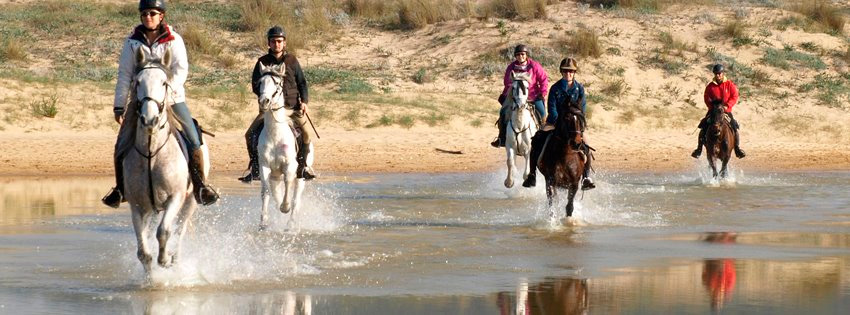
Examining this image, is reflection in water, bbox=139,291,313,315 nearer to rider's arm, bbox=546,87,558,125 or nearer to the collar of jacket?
the collar of jacket

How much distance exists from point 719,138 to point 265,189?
374 inches

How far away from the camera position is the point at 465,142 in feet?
88.8

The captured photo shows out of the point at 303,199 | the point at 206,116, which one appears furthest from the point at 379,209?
the point at 206,116

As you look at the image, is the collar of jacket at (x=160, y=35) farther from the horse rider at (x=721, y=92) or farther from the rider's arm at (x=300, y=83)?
the horse rider at (x=721, y=92)

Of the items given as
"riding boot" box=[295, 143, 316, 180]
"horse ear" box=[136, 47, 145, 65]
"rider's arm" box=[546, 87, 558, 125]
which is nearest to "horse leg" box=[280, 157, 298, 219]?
"riding boot" box=[295, 143, 316, 180]

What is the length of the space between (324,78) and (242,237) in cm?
1666

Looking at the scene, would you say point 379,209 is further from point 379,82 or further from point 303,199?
point 379,82

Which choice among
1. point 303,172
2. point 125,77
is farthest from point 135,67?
point 303,172

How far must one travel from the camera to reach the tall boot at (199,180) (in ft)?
37.2

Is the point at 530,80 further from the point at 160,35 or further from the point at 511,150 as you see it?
the point at 160,35

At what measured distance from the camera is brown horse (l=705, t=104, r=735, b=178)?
72.7 feet

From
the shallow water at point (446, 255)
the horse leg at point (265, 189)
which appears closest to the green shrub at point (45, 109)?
the shallow water at point (446, 255)

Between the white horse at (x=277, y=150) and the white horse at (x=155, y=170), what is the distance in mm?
3487

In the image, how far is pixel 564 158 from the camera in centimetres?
1547
